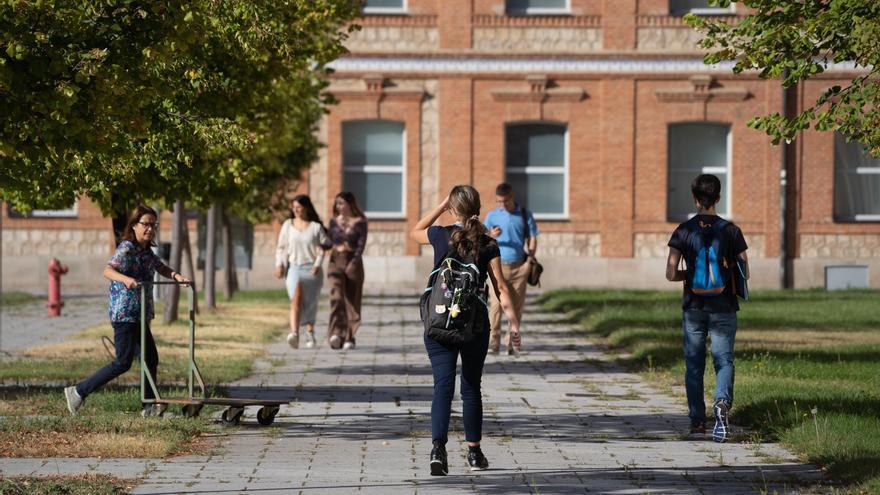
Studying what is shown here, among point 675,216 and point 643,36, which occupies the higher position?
point 643,36

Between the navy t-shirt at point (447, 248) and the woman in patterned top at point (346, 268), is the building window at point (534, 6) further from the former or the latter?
the navy t-shirt at point (447, 248)

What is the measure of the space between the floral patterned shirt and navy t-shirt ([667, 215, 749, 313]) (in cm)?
407

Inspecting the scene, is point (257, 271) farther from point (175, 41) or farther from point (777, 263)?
point (175, 41)

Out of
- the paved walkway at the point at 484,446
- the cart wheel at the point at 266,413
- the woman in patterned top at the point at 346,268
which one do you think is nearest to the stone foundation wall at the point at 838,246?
the woman in patterned top at the point at 346,268

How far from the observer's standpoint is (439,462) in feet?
30.2

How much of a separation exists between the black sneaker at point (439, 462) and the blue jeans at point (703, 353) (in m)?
2.54

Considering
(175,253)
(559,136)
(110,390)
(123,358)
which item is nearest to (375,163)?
(559,136)

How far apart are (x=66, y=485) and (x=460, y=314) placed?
247 cm

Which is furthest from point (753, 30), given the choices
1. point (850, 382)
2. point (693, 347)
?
point (850, 382)

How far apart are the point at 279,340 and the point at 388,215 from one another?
13960mm

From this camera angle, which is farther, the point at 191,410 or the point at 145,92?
the point at 191,410

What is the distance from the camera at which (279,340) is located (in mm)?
20516

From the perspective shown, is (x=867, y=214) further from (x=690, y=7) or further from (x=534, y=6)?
(x=534, y=6)

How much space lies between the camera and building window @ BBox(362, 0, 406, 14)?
33.8m
